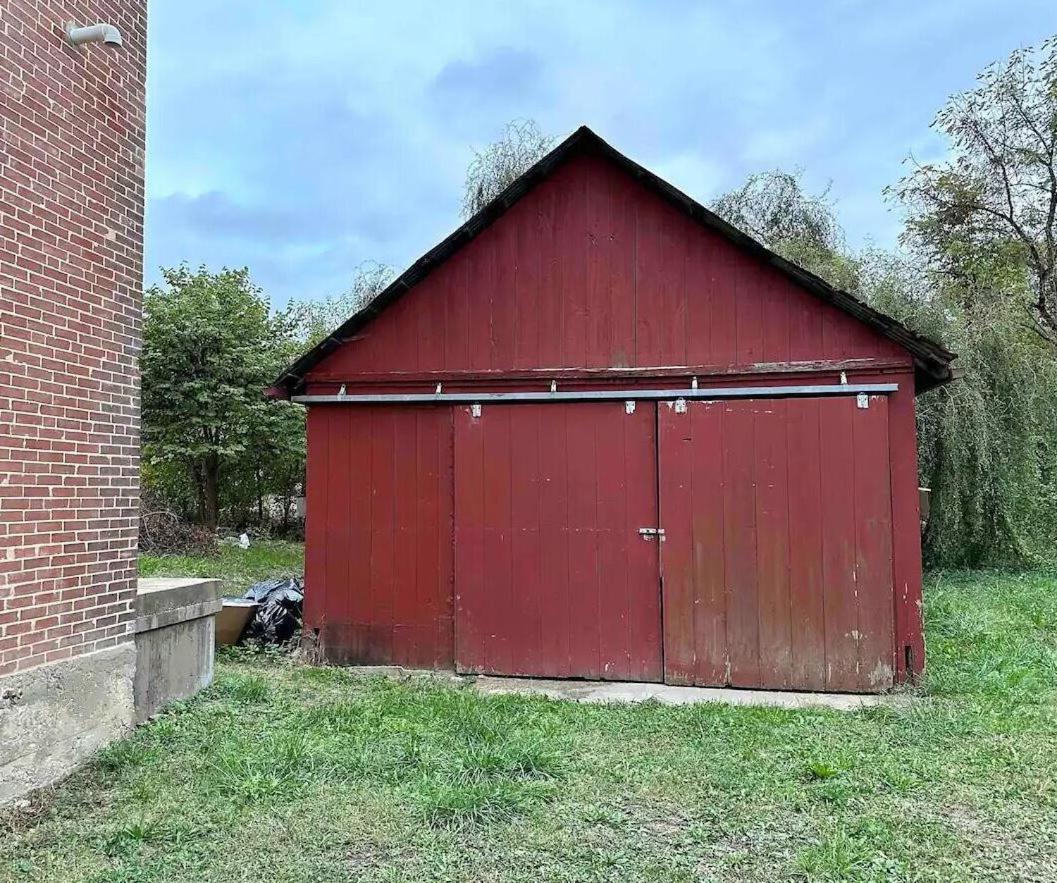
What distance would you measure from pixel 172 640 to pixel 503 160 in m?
10.8

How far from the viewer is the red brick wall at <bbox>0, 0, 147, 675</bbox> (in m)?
3.62

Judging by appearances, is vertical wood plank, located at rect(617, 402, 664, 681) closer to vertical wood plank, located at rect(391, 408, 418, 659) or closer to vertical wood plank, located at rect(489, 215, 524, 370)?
vertical wood plank, located at rect(489, 215, 524, 370)

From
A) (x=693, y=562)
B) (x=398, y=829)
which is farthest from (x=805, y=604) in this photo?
(x=398, y=829)

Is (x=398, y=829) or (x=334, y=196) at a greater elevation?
(x=334, y=196)

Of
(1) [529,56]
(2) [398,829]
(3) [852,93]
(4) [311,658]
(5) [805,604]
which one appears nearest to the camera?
(2) [398,829]

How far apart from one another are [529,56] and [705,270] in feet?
49.5

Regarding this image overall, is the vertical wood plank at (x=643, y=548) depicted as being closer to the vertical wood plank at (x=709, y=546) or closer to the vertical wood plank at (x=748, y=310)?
the vertical wood plank at (x=709, y=546)

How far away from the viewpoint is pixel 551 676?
238 inches

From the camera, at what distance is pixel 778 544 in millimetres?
5746

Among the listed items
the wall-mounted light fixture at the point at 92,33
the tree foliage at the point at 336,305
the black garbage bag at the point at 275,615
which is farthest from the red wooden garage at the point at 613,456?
the tree foliage at the point at 336,305

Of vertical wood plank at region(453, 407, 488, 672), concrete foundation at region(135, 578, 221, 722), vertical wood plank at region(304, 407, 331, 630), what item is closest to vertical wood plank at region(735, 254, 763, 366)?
vertical wood plank at region(453, 407, 488, 672)

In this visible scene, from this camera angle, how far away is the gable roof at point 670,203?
559 centimetres

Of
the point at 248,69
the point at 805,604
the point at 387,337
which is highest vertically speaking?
the point at 248,69

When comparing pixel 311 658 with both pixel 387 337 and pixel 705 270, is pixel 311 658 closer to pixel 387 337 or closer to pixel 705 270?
pixel 387 337
